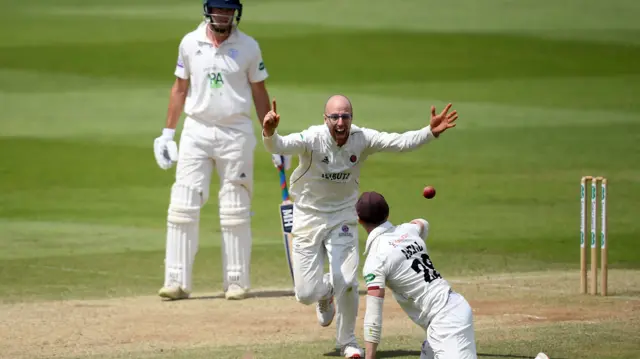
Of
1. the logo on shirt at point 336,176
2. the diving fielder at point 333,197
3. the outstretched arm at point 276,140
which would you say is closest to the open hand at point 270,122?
the outstretched arm at point 276,140

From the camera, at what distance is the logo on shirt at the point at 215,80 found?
10984 mm

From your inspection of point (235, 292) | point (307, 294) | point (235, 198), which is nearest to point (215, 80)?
point (235, 198)

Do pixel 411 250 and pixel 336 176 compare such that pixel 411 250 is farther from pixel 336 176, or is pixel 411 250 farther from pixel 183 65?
pixel 183 65

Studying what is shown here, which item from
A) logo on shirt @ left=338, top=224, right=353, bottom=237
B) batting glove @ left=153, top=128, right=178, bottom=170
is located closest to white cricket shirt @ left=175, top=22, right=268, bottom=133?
batting glove @ left=153, top=128, right=178, bottom=170

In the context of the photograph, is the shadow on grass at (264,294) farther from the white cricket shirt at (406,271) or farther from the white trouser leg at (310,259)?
the white cricket shirt at (406,271)

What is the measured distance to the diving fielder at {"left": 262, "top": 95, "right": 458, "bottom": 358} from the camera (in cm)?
877

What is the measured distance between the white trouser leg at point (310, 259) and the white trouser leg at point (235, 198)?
2.17 meters

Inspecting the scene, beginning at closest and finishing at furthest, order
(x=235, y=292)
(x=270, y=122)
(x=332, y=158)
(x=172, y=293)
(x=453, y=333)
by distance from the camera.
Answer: (x=453, y=333), (x=270, y=122), (x=332, y=158), (x=172, y=293), (x=235, y=292)

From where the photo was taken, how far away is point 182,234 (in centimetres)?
1106

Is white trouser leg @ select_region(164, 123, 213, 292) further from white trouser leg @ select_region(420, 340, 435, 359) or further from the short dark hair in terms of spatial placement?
white trouser leg @ select_region(420, 340, 435, 359)

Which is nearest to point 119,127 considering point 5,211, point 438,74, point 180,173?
point 5,211

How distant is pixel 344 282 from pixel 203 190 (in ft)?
8.64

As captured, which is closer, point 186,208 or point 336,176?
point 336,176

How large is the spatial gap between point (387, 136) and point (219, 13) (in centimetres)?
249
